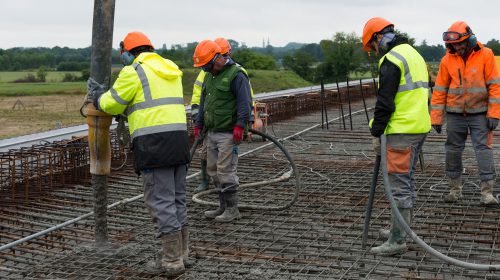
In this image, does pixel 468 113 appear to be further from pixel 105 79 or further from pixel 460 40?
pixel 105 79

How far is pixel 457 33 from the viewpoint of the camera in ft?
17.7

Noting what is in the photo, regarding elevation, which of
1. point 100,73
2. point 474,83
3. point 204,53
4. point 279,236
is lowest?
point 279,236

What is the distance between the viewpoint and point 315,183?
6898 millimetres

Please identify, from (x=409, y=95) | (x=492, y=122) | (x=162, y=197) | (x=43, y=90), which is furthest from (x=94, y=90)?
(x=43, y=90)

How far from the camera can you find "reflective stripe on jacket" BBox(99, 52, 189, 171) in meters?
3.98

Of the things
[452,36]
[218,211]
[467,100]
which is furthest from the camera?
[467,100]

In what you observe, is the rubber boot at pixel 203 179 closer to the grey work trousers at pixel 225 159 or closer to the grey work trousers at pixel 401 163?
the grey work trousers at pixel 225 159

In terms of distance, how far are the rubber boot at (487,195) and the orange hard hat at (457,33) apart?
1348 millimetres

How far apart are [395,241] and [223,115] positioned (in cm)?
180

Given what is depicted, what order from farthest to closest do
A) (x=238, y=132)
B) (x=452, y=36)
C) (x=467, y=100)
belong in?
1. (x=467, y=100)
2. (x=452, y=36)
3. (x=238, y=132)

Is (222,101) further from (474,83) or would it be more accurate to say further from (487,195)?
(487,195)

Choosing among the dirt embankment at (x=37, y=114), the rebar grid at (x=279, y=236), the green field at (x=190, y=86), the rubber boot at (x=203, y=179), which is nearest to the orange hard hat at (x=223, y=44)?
the rubber boot at (x=203, y=179)

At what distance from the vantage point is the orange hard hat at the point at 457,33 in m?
5.40

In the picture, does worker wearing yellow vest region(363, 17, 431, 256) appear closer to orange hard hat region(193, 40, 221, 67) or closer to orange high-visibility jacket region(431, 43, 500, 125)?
orange hard hat region(193, 40, 221, 67)
